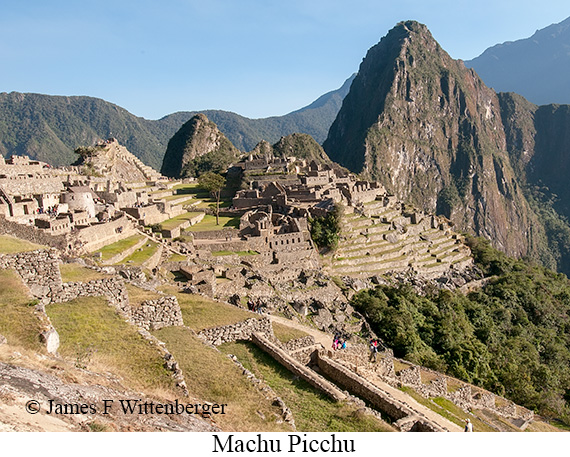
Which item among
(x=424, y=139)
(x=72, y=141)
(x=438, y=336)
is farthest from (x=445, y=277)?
(x=424, y=139)

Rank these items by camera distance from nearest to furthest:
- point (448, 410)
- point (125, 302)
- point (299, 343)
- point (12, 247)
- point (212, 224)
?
1. point (125, 302)
2. point (12, 247)
3. point (299, 343)
4. point (448, 410)
5. point (212, 224)

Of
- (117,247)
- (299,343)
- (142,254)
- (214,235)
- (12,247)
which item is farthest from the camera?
(214,235)

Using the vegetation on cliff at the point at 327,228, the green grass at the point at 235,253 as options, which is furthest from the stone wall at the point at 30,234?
the vegetation on cliff at the point at 327,228

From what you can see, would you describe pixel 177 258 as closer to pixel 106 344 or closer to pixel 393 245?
pixel 106 344

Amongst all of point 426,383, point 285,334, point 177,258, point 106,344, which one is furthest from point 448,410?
point 177,258

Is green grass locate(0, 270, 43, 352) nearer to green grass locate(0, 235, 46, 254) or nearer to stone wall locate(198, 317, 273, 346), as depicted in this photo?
green grass locate(0, 235, 46, 254)

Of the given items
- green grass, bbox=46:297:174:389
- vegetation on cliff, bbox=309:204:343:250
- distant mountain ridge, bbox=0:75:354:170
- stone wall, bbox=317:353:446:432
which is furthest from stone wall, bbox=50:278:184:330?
distant mountain ridge, bbox=0:75:354:170

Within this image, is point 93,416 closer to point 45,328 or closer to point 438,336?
point 45,328
